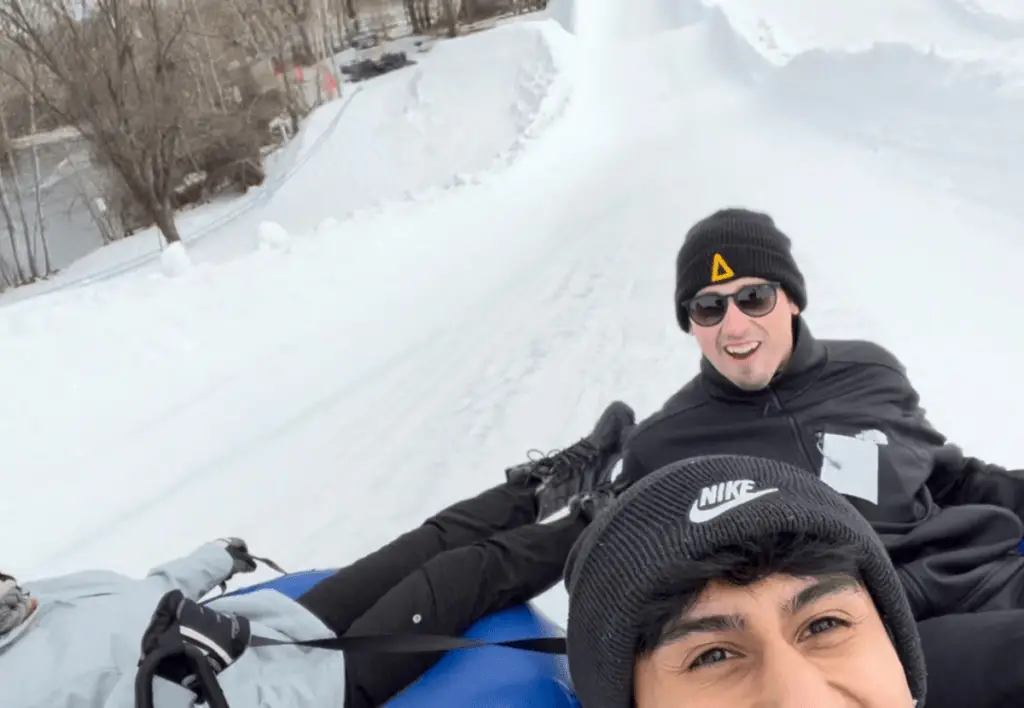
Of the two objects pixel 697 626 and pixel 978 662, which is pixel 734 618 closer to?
pixel 697 626

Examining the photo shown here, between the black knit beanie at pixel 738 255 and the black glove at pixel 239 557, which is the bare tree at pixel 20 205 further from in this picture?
the black knit beanie at pixel 738 255

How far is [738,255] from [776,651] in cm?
137

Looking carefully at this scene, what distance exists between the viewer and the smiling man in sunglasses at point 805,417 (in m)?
1.77

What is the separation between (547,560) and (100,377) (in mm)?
3278

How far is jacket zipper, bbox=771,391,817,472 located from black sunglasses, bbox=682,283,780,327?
0.78 ft

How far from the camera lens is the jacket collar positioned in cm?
203

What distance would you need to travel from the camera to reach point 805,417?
1991 millimetres

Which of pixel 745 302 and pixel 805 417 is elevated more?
pixel 745 302

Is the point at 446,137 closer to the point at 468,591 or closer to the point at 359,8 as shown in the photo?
the point at 468,591

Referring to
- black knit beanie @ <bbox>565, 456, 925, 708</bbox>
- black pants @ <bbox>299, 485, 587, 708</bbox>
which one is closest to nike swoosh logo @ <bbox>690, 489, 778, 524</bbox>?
black knit beanie @ <bbox>565, 456, 925, 708</bbox>

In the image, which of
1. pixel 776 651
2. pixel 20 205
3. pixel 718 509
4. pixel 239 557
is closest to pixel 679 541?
pixel 718 509

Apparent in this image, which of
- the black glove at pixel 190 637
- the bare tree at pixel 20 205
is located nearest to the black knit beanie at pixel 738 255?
the black glove at pixel 190 637

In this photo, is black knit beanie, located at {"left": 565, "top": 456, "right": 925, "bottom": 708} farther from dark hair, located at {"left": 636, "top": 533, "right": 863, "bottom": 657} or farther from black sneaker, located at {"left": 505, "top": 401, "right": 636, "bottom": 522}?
black sneaker, located at {"left": 505, "top": 401, "right": 636, "bottom": 522}

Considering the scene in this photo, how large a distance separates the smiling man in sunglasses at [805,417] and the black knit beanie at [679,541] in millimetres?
744
